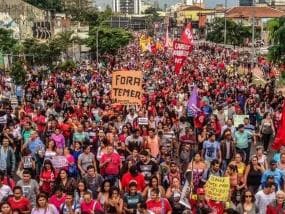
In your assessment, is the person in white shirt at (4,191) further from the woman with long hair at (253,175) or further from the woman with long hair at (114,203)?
the woman with long hair at (253,175)

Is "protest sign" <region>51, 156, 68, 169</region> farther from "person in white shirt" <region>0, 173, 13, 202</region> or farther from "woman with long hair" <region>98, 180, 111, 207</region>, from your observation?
"woman with long hair" <region>98, 180, 111, 207</region>

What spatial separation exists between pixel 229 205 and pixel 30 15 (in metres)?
59.7

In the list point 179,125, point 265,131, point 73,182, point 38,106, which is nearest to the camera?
point 73,182

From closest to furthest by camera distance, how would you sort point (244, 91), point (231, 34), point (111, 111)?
point (111, 111) < point (244, 91) < point (231, 34)

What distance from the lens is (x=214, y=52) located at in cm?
6556

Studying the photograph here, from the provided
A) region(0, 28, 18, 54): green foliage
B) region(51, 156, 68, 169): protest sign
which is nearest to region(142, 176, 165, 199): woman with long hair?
region(51, 156, 68, 169): protest sign

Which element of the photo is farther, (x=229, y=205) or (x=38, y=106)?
(x=38, y=106)

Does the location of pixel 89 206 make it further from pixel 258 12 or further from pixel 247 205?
pixel 258 12

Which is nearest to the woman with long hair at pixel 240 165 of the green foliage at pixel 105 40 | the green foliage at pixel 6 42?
the green foliage at pixel 6 42

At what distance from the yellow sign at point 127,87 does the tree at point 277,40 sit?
37.6 ft

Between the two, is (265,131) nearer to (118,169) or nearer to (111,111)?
(111,111)

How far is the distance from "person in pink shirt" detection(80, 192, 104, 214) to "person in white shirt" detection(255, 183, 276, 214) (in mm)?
1945

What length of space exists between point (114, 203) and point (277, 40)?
17.8 meters

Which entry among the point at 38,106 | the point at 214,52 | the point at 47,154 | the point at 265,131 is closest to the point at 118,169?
the point at 47,154
